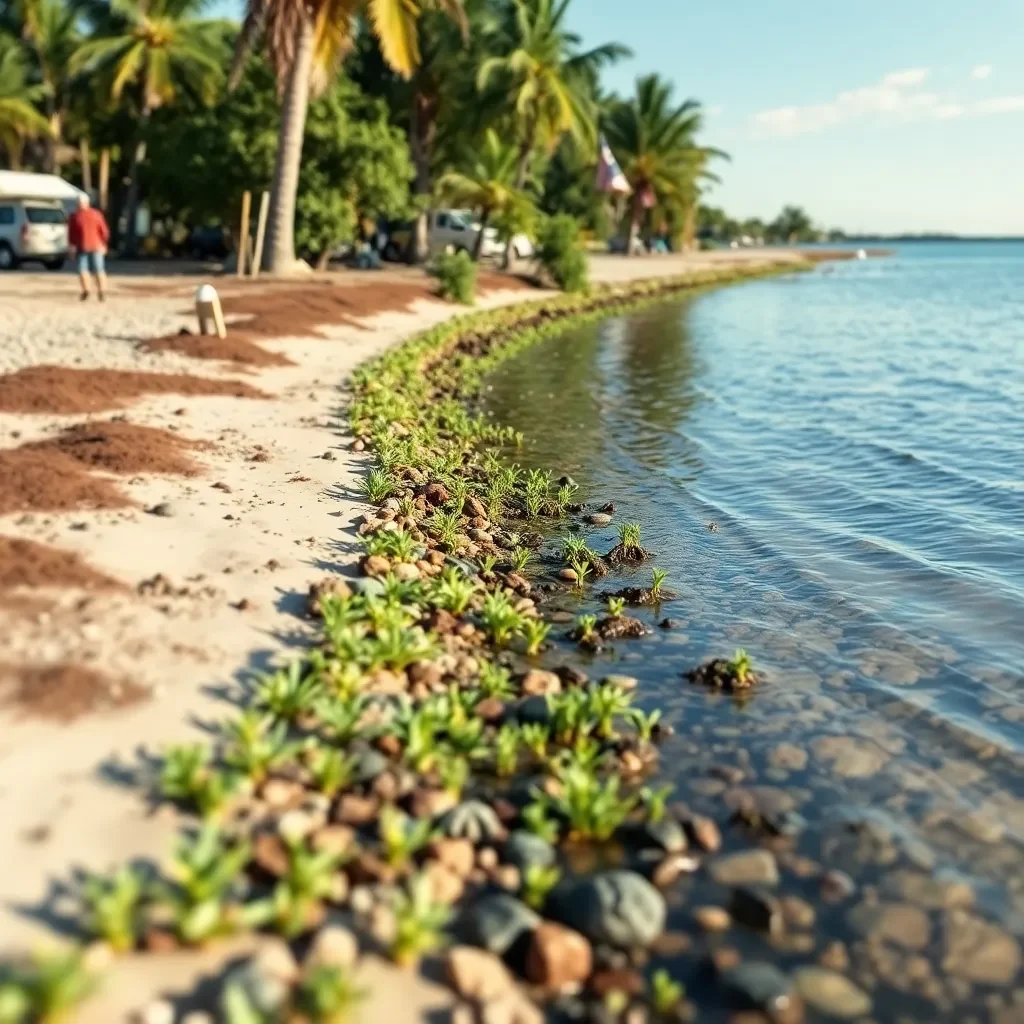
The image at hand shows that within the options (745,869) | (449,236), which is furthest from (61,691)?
(449,236)

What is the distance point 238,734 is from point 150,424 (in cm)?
676

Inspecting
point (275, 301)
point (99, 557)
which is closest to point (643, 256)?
point (275, 301)

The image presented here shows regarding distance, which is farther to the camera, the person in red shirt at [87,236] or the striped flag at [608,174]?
the striped flag at [608,174]

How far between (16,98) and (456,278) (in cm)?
2490

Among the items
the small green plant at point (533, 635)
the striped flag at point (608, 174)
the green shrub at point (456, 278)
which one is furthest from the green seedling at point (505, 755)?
the striped flag at point (608, 174)

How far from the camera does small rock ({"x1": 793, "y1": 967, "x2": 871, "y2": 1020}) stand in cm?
359

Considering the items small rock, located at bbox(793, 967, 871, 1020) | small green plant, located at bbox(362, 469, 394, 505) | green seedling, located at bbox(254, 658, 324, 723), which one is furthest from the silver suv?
small rock, located at bbox(793, 967, 871, 1020)

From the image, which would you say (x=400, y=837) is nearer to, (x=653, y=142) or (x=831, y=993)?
(x=831, y=993)

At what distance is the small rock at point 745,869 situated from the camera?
4.22 m

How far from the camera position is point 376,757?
14.8 feet

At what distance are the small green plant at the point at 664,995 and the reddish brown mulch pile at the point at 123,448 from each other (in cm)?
631

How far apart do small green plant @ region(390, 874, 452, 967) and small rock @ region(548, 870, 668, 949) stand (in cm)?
46

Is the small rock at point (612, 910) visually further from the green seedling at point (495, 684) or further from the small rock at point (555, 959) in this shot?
the green seedling at point (495, 684)

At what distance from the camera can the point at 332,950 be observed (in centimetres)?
335
